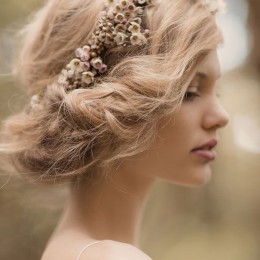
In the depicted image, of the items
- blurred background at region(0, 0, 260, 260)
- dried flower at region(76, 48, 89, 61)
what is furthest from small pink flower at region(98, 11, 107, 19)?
→ blurred background at region(0, 0, 260, 260)

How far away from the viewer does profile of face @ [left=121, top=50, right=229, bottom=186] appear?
1414 mm

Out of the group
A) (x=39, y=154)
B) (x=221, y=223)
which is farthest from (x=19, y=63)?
(x=221, y=223)

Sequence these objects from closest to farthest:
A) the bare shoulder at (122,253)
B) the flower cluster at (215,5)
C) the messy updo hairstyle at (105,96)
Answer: the bare shoulder at (122,253), the messy updo hairstyle at (105,96), the flower cluster at (215,5)

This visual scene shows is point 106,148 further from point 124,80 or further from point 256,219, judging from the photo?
point 256,219

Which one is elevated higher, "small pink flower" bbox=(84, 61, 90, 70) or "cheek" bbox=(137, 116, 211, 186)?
"small pink flower" bbox=(84, 61, 90, 70)

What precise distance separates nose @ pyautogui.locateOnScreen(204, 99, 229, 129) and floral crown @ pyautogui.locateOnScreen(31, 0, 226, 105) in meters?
0.28

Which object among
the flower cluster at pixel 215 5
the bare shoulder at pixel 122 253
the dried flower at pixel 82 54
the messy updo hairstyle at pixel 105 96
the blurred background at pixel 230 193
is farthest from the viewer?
the blurred background at pixel 230 193

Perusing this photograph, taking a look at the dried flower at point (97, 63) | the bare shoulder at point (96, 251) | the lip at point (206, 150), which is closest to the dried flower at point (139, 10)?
the dried flower at point (97, 63)

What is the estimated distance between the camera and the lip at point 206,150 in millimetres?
1468

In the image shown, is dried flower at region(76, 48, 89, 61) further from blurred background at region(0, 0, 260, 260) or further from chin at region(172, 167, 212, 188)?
blurred background at region(0, 0, 260, 260)

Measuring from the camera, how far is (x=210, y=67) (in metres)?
1.47

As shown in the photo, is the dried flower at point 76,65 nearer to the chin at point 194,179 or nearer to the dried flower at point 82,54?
the dried flower at point 82,54

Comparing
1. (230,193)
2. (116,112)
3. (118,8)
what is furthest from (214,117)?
(230,193)

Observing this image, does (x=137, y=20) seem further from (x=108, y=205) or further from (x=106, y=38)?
(x=108, y=205)
